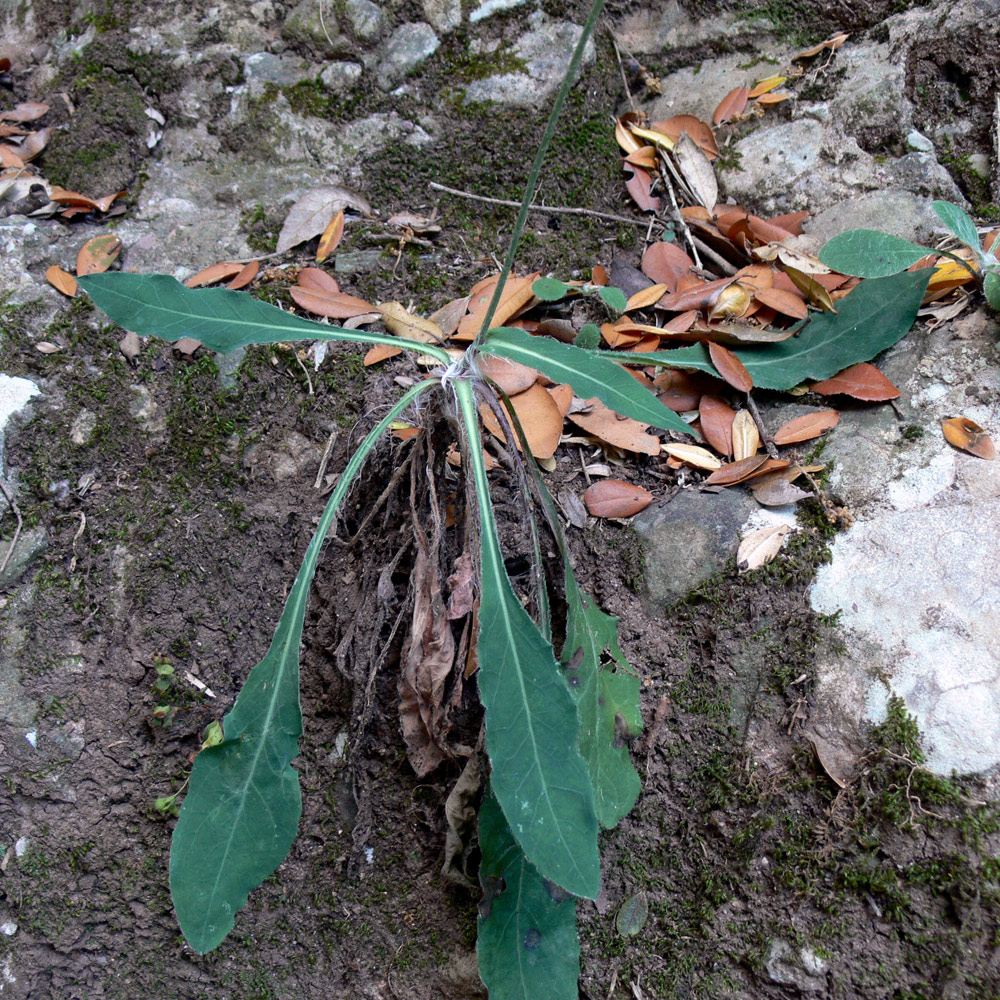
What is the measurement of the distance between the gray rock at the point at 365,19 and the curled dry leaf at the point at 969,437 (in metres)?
1.64

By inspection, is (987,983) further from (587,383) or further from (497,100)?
(497,100)

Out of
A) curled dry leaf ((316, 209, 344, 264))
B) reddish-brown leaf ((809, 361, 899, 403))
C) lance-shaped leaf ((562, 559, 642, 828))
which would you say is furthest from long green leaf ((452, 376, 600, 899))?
curled dry leaf ((316, 209, 344, 264))

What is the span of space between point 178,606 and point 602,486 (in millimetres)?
830

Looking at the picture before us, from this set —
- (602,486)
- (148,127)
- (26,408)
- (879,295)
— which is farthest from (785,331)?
(148,127)

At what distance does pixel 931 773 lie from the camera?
0.98 meters

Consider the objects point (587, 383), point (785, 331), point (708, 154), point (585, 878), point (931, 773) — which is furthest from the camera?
point (708, 154)

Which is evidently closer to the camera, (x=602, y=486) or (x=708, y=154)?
(x=602, y=486)

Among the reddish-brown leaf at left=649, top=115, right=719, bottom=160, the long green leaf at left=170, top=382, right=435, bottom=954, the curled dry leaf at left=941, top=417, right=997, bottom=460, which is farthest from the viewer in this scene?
the reddish-brown leaf at left=649, top=115, right=719, bottom=160

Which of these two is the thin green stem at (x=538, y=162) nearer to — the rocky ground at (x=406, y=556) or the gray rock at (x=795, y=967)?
the rocky ground at (x=406, y=556)

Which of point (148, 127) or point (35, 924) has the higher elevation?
point (148, 127)

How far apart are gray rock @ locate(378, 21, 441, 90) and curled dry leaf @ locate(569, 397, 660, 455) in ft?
3.50

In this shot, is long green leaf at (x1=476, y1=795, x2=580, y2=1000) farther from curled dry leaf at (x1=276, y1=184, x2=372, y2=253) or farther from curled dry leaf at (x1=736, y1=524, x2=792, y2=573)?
curled dry leaf at (x1=276, y1=184, x2=372, y2=253)

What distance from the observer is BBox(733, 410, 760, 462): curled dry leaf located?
4.34 ft

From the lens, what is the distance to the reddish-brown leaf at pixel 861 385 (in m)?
1.28
